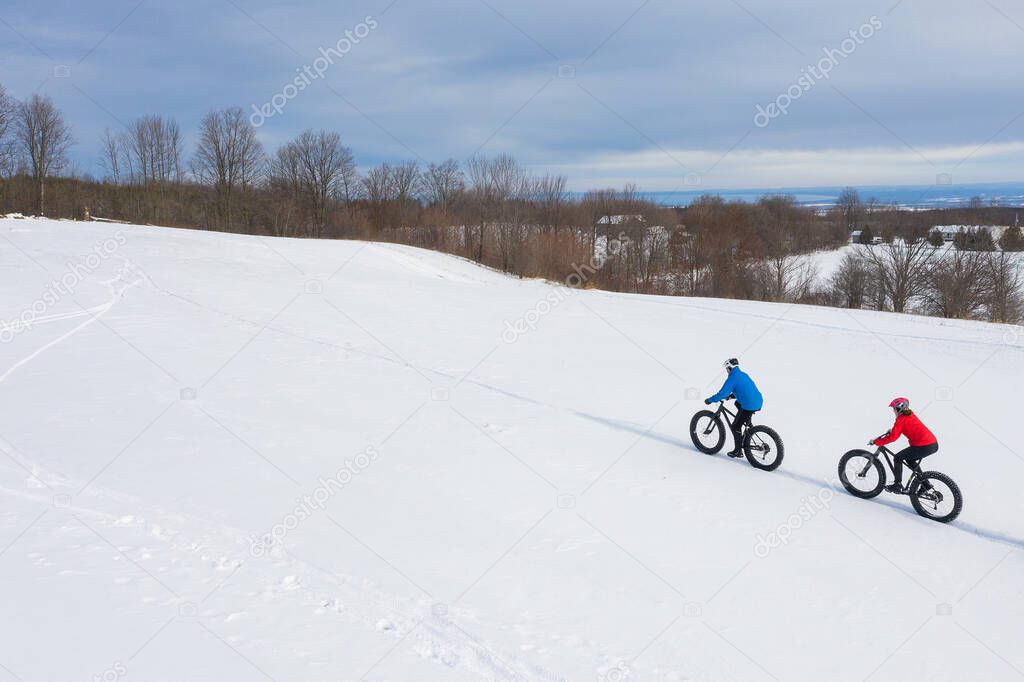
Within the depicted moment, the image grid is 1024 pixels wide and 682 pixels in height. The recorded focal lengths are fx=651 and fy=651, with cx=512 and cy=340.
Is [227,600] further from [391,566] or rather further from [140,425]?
[140,425]

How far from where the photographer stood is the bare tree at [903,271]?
56.4 m

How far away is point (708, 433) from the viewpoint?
11.2 meters

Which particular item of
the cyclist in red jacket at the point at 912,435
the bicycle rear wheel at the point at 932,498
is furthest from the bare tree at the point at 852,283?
the cyclist in red jacket at the point at 912,435

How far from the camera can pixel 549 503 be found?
8.90 m

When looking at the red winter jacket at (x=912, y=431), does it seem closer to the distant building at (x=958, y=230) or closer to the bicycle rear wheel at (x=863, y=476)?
the bicycle rear wheel at (x=863, y=476)

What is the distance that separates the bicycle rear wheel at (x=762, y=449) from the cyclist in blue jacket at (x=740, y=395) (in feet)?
0.48

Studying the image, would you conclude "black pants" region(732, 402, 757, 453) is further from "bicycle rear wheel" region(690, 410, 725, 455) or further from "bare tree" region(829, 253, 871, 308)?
"bare tree" region(829, 253, 871, 308)

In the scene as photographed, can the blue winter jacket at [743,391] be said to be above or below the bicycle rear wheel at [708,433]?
above

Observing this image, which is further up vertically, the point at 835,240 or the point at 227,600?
the point at 835,240

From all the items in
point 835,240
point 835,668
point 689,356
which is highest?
point 835,240

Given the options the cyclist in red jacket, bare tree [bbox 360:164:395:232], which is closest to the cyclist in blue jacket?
the cyclist in red jacket

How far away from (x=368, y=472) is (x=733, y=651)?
18.9 ft

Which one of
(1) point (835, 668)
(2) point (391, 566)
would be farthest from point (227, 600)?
(1) point (835, 668)

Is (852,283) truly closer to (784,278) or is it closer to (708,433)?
(784,278)
